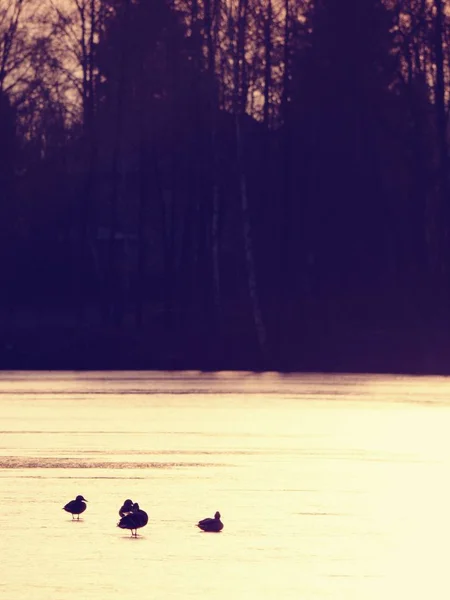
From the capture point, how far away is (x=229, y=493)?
21812 mm

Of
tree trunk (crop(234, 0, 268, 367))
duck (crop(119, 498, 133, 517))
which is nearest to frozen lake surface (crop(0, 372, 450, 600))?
duck (crop(119, 498, 133, 517))

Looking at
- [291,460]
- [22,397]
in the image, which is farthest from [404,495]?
[22,397]

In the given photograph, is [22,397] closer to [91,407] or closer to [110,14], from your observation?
[91,407]

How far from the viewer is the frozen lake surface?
52.2 feet

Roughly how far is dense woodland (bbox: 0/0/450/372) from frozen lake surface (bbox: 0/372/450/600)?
15457 millimetres

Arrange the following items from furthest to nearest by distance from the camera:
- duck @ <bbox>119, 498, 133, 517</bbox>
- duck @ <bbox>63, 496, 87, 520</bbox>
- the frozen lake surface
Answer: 1. duck @ <bbox>63, 496, 87, 520</bbox>
2. duck @ <bbox>119, 498, 133, 517</bbox>
3. the frozen lake surface

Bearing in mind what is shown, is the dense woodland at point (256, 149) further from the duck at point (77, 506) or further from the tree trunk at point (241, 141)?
the duck at point (77, 506)

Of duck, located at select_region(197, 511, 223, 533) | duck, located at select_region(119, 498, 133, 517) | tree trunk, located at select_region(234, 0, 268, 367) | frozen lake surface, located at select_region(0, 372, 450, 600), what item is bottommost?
frozen lake surface, located at select_region(0, 372, 450, 600)

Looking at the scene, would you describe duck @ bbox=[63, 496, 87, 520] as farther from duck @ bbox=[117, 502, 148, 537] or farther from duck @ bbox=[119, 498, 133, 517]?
duck @ bbox=[117, 502, 148, 537]

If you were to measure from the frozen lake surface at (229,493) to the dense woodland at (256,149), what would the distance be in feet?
50.7

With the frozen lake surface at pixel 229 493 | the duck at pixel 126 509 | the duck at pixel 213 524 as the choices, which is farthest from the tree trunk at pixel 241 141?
the duck at pixel 213 524

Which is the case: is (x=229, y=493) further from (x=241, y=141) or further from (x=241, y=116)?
(x=241, y=116)

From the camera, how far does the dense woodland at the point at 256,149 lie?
54500 millimetres

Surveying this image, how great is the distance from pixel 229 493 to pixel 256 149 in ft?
152
